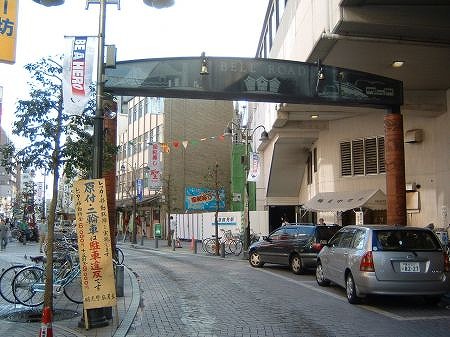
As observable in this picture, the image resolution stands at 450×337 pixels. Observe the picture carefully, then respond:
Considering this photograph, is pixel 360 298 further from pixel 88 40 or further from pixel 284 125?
pixel 284 125

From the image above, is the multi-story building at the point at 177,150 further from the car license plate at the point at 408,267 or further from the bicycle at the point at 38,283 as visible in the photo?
the car license plate at the point at 408,267

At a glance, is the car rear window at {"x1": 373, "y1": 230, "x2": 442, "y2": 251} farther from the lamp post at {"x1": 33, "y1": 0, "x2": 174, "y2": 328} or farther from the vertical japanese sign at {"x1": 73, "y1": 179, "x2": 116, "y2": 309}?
the lamp post at {"x1": 33, "y1": 0, "x2": 174, "y2": 328}

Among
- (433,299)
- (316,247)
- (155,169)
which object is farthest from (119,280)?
(155,169)

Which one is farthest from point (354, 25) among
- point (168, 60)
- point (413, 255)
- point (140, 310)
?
point (140, 310)

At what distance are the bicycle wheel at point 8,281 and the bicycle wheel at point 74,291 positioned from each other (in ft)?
3.35

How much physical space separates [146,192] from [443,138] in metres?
37.6

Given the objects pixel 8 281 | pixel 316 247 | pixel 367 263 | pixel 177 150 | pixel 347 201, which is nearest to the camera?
pixel 367 263

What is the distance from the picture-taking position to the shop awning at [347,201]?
23641 millimetres

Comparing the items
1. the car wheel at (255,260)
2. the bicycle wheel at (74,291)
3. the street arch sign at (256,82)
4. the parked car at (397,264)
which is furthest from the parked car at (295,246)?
the bicycle wheel at (74,291)

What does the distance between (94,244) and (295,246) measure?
32.9 feet

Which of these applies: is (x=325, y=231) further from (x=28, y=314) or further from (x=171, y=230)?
(x=171, y=230)

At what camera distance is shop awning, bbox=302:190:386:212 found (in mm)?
23641

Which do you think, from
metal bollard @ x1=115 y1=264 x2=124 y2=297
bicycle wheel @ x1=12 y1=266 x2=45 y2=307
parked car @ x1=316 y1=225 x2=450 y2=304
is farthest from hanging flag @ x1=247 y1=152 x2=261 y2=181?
bicycle wheel @ x1=12 y1=266 x2=45 y2=307

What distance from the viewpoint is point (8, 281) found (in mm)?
11445
